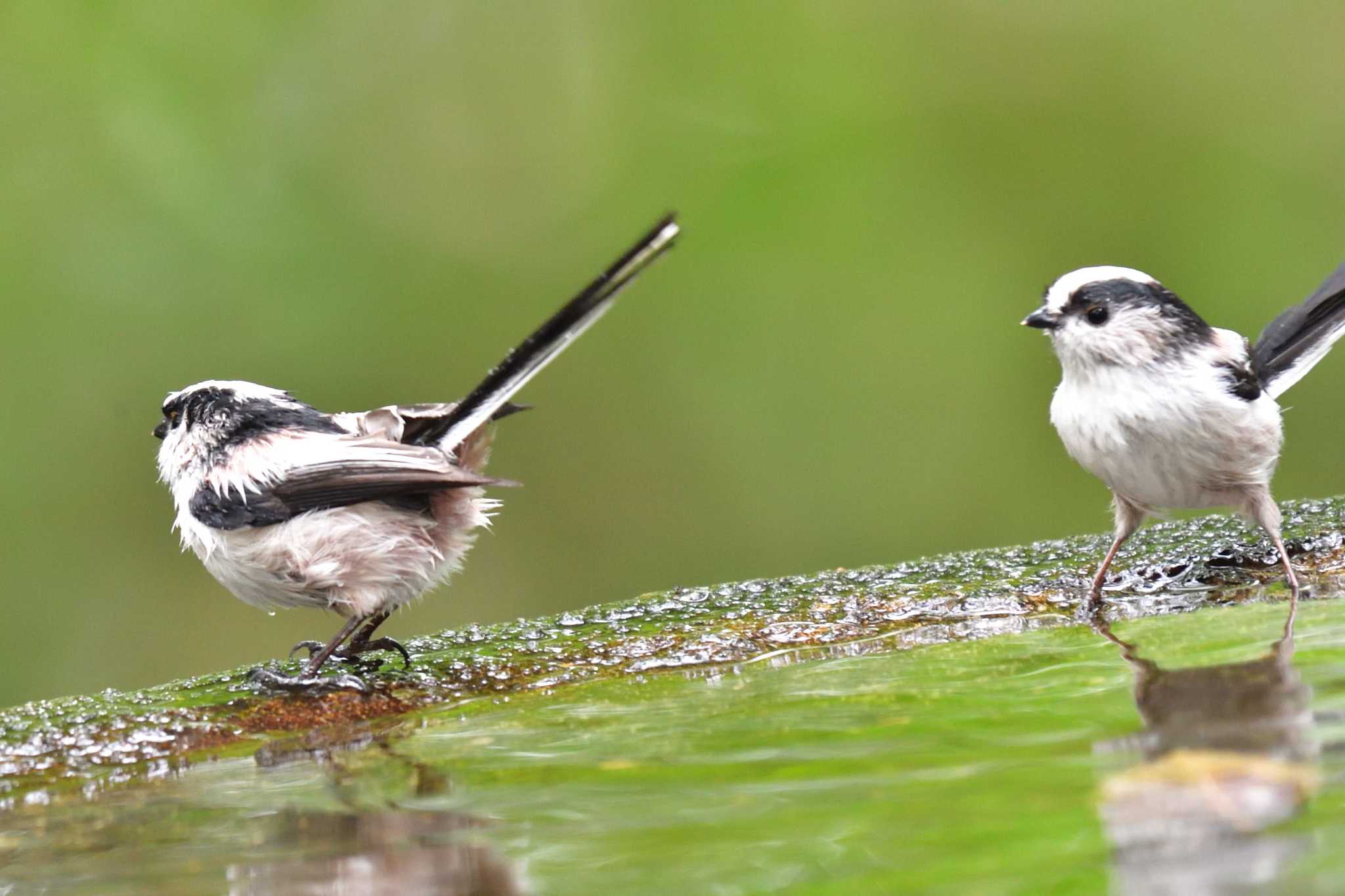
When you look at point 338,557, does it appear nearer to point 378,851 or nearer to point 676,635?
point 676,635

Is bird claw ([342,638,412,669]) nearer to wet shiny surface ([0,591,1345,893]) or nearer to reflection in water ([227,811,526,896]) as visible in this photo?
wet shiny surface ([0,591,1345,893])

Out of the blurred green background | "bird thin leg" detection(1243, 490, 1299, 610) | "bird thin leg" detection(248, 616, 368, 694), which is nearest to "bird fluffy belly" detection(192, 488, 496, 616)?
"bird thin leg" detection(248, 616, 368, 694)

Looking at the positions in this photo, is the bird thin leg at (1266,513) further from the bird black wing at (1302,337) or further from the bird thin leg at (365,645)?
the bird thin leg at (365,645)

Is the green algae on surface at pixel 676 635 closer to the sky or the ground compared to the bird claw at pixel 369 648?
closer to the ground

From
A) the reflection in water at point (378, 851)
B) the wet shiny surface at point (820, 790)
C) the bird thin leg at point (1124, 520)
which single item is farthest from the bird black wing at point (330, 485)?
the bird thin leg at point (1124, 520)

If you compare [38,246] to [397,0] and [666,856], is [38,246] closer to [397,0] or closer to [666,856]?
[397,0]
